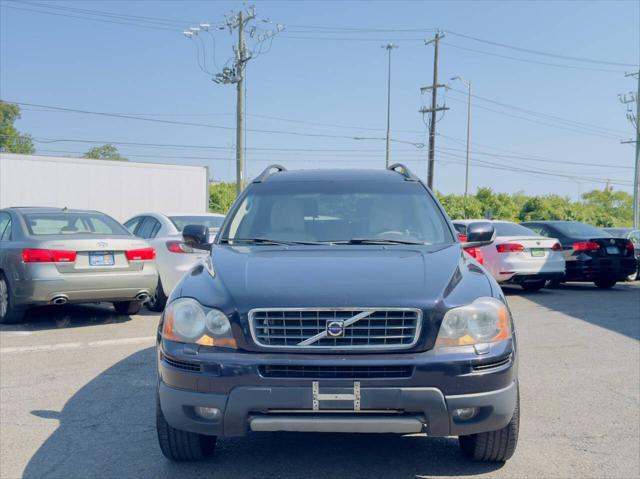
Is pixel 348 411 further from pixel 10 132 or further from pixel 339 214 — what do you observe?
pixel 10 132

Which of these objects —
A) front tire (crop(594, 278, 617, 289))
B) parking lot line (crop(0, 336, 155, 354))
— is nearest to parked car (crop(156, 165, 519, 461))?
parking lot line (crop(0, 336, 155, 354))

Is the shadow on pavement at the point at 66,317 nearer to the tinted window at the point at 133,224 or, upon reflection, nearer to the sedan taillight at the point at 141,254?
the sedan taillight at the point at 141,254

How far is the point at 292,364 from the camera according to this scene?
10.8 feet

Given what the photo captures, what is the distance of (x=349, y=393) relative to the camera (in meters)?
3.26

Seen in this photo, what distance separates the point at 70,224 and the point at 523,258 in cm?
816

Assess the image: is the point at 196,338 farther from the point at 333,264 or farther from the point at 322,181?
the point at 322,181

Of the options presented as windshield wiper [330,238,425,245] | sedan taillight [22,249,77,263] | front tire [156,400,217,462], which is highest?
windshield wiper [330,238,425,245]

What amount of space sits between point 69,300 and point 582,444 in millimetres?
6542

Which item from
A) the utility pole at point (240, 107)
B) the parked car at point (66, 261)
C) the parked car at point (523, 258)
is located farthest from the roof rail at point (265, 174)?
the utility pole at point (240, 107)

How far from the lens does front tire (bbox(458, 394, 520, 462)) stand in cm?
377

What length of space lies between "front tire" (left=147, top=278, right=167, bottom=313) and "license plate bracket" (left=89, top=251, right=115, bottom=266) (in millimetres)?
952

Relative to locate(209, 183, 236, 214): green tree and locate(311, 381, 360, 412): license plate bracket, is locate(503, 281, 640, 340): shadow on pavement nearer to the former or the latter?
locate(311, 381, 360, 412): license plate bracket

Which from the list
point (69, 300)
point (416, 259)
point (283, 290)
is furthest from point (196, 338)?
point (69, 300)

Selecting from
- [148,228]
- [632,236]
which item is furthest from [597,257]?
[148,228]
